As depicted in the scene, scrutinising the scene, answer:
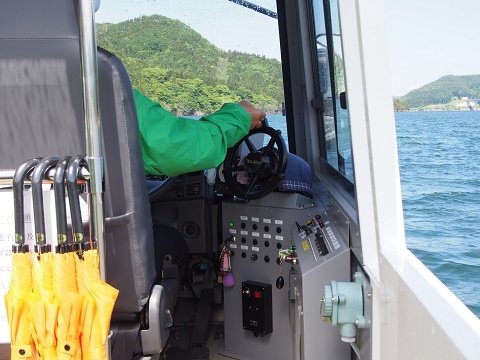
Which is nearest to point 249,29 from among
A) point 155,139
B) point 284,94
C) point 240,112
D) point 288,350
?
point 284,94

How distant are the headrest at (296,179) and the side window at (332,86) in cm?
18

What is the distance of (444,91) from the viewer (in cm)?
119

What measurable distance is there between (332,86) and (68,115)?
64.3 inches

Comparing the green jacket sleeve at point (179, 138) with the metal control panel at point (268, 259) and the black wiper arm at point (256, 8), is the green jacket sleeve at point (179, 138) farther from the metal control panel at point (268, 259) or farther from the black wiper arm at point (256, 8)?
the black wiper arm at point (256, 8)

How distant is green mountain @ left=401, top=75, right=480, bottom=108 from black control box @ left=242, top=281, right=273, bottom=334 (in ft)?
7.31

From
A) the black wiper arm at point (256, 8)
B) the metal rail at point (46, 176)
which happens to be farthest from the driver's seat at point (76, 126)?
the black wiper arm at point (256, 8)

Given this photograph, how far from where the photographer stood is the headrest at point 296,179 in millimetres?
3303

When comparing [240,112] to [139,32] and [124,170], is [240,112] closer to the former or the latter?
[124,170]

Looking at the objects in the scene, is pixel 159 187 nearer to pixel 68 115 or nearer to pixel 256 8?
pixel 256 8

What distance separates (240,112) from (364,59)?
4.68 ft

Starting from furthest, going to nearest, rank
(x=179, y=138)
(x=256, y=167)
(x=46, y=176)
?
(x=256, y=167)
(x=179, y=138)
(x=46, y=176)

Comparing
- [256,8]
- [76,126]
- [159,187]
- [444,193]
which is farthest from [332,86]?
[444,193]

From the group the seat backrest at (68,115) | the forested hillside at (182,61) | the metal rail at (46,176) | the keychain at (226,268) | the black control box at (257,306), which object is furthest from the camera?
the forested hillside at (182,61)

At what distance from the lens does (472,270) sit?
105 centimetres
